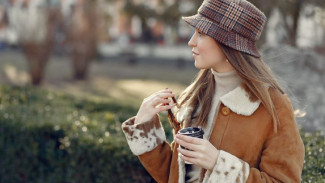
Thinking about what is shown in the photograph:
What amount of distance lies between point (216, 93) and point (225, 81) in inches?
3.2

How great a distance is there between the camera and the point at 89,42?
19.3 m

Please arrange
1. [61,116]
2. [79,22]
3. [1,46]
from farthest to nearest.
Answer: [1,46], [79,22], [61,116]

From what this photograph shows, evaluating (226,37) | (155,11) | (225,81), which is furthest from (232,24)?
(155,11)

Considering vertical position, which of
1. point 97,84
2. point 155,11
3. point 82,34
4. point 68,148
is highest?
point 68,148

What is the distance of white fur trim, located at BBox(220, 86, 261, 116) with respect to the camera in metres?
2.37

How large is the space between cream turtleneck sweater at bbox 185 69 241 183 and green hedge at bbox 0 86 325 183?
93cm

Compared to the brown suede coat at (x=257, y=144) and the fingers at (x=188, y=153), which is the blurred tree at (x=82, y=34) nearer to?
the brown suede coat at (x=257, y=144)

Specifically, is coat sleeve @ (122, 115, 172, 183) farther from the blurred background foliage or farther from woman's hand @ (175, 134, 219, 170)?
the blurred background foliage

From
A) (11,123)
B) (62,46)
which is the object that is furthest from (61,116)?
(62,46)

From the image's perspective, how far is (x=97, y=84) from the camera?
18.5 metres

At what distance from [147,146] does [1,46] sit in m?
33.4

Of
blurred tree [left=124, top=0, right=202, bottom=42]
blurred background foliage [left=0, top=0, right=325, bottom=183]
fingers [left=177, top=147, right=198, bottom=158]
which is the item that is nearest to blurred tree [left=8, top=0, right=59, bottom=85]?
blurred background foliage [left=0, top=0, right=325, bottom=183]

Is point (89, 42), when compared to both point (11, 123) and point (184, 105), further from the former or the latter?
point (184, 105)

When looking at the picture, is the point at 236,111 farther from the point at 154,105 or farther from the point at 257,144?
the point at 154,105
